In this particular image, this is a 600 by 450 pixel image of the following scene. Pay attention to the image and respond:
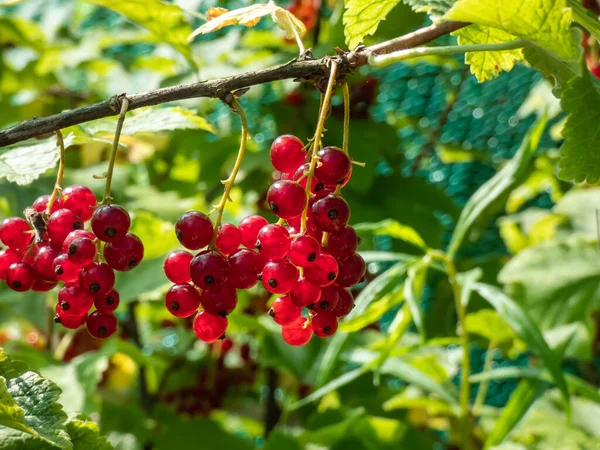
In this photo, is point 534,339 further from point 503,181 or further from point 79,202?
point 79,202

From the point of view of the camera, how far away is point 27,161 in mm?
849

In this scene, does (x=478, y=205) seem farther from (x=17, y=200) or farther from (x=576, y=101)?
(x=17, y=200)

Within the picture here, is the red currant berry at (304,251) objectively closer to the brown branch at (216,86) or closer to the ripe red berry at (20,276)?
the brown branch at (216,86)

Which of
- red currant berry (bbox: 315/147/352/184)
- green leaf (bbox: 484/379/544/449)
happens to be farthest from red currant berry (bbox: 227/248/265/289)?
green leaf (bbox: 484/379/544/449)

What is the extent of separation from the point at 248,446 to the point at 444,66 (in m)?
1.16

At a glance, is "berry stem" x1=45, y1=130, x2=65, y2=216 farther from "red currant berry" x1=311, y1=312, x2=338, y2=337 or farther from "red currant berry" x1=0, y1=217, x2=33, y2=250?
"red currant berry" x1=311, y1=312, x2=338, y2=337

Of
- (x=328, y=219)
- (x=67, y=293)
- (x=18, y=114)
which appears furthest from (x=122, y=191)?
(x=328, y=219)

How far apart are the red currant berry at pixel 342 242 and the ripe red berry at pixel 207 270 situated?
107 millimetres

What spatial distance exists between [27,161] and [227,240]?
26 cm

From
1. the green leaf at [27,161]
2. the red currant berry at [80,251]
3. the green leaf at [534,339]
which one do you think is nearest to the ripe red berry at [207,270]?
the red currant berry at [80,251]

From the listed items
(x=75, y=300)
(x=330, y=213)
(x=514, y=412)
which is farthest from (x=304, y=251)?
(x=514, y=412)

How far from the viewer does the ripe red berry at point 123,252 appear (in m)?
0.75

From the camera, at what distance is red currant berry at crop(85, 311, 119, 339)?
78 cm

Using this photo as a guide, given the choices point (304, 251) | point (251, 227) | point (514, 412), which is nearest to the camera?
point (304, 251)
